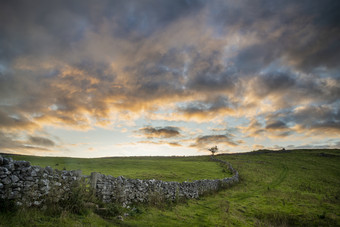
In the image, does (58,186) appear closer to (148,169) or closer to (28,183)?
(28,183)

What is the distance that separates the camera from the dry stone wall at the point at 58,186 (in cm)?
769

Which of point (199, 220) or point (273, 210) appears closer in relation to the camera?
point (199, 220)

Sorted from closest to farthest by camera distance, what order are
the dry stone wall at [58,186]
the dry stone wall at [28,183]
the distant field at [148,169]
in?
the dry stone wall at [28,183], the dry stone wall at [58,186], the distant field at [148,169]

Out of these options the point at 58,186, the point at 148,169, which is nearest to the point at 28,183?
the point at 58,186

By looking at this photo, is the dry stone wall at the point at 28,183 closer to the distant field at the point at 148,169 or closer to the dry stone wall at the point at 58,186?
the dry stone wall at the point at 58,186

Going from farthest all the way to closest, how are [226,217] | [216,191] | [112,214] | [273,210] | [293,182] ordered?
[293,182]
[216,191]
[273,210]
[226,217]
[112,214]

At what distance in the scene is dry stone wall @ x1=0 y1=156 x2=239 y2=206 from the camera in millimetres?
7688

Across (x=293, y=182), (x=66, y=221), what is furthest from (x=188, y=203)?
(x=293, y=182)

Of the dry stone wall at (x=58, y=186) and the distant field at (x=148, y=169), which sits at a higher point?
the dry stone wall at (x=58, y=186)

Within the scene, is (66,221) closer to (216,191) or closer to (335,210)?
(216,191)

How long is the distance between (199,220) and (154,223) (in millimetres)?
3589

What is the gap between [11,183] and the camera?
7590mm

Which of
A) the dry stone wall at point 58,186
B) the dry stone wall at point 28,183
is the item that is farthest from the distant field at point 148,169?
the dry stone wall at point 28,183

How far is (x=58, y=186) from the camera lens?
9.26 meters
